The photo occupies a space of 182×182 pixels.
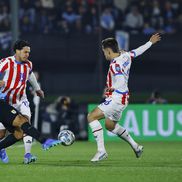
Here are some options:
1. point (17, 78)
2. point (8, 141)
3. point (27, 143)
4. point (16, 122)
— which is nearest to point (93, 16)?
point (27, 143)

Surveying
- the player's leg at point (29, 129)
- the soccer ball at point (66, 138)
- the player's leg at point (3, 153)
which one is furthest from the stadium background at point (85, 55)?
the soccer ball at point (66, 138)

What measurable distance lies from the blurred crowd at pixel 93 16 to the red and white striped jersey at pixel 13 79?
12.3m

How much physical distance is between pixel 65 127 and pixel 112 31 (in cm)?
353

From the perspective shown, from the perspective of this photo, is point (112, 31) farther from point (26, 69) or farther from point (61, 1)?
point (26, 69)

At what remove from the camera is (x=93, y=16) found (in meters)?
26.9

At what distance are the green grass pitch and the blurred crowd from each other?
34.5ft

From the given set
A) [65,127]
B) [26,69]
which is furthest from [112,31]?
[26,69]

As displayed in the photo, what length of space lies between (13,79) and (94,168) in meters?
2.02

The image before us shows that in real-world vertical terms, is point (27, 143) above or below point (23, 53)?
below

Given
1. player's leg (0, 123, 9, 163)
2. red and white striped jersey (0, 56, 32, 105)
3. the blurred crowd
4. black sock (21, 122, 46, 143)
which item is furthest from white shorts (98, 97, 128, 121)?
the blurred crowd

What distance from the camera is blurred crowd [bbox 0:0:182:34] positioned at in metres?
26.5

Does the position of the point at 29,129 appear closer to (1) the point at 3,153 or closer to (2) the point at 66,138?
(2) the point at 66,138

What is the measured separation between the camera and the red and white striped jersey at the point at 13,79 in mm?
13500

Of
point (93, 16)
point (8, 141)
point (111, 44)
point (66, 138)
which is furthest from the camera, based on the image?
point (93, 16)
